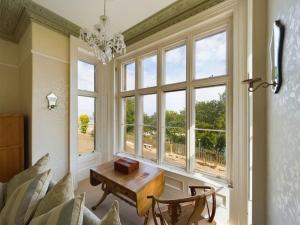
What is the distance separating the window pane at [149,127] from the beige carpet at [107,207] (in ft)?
3.37

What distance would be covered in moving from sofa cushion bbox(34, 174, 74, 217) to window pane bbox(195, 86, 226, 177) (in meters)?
2.01

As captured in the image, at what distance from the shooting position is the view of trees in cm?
254

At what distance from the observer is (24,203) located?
4.50 feet

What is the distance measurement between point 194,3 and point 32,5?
2554 millimetres

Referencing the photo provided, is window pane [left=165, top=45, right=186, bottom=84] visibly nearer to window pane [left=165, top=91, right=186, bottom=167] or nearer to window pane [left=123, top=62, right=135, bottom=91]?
window pane [left=165, top=91, right=186, bottom=167]

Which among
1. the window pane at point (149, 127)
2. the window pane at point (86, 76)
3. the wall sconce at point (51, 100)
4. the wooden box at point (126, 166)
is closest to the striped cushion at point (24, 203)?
the wooden box at point (126, 166)

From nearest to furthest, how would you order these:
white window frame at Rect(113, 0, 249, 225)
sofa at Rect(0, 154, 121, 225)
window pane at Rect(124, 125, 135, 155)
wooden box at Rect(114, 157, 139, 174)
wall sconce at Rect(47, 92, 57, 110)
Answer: sofa at Rect(0, 154, 121, 225), white window frame at Rect(113, 0, 249, 225), wooden box at Rect(114, 157, 139, 174), wall sconce at Rect(47, 92, 57, 110), window pane at Rect(124, 125, 135, 155)

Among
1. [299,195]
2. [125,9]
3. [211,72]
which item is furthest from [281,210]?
[125,9]

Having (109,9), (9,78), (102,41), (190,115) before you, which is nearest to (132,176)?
(190,115)

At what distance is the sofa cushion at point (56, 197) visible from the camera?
129cm

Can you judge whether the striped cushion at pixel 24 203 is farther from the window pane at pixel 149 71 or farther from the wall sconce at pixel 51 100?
the window pane at pixel 149 71

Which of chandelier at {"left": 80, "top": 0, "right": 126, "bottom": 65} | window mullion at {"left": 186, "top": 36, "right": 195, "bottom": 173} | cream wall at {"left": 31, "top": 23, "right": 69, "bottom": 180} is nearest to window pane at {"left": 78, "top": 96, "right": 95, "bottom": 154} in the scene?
cream wall at {"left": 31, "top": 23, "right": 69, "bottom": 180}

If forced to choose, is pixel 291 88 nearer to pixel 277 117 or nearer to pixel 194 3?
pixel 277 117

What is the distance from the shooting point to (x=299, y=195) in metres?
0.65
